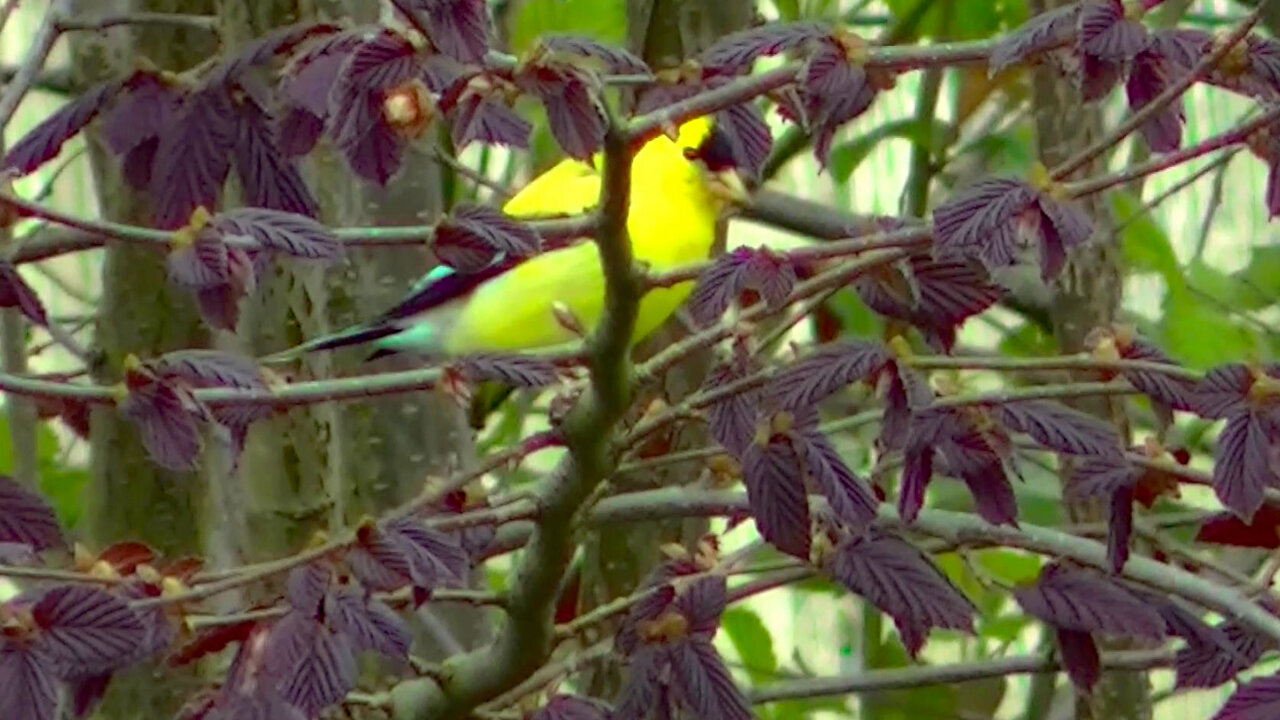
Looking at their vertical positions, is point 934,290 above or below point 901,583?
above

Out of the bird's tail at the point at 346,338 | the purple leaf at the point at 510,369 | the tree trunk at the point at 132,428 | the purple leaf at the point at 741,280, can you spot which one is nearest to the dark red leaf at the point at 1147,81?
the purple leaf at the point at 741,280

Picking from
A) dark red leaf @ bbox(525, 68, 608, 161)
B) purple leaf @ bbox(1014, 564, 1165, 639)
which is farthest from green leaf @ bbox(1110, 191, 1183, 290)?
dark red leaf @ bbox(525, 68, 608, 161)

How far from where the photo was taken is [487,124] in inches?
32.3

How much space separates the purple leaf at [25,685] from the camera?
69cm

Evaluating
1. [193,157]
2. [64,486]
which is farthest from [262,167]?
[64,486]

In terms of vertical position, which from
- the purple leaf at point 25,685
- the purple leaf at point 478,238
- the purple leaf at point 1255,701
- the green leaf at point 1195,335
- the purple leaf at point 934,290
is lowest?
the green leaf at point 1195,335

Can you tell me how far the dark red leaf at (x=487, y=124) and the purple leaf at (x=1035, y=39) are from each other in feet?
0.63

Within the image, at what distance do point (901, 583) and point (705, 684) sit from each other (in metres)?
0.09

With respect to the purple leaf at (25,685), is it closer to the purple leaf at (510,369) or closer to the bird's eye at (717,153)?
the purple leaf at (510,369)

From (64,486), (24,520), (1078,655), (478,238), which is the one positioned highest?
(478,238)

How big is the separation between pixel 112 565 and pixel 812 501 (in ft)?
1.03

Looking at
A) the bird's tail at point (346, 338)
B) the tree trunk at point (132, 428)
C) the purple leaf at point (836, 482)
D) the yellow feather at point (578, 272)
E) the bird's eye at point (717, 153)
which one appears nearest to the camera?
the purple leaf at point (836, 482)

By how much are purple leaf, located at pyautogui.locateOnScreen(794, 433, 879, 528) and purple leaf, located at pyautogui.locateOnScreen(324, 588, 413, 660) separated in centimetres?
17

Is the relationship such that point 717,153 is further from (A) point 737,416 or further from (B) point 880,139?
(B) point 880,139
